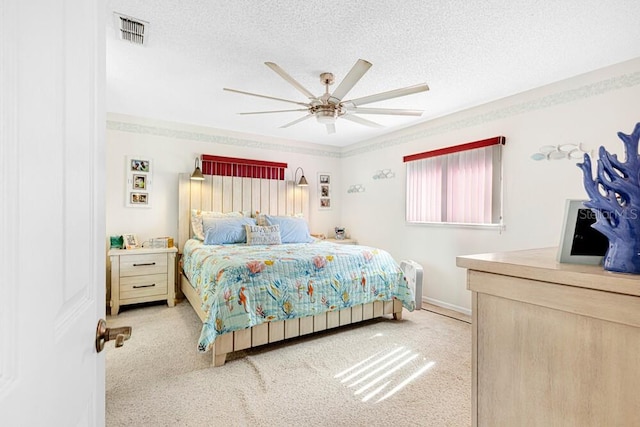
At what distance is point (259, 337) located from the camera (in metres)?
2.46

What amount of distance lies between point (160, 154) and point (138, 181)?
45 cm

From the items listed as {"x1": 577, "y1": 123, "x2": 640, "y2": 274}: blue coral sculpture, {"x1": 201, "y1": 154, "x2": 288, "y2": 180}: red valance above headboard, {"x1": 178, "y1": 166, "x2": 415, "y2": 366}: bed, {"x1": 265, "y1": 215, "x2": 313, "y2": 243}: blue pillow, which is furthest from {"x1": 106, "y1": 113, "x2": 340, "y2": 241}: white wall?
{"x1": 577, "y1": 123, "x2": 640, "y2": 274}: blue coral sculpture

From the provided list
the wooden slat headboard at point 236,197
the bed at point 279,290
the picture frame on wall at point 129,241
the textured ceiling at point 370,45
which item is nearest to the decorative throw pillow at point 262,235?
the bed at point 279,290

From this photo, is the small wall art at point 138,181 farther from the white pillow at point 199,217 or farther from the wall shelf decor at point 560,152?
the wall shelf decor at point 560,152

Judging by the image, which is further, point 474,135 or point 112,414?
point 474,135

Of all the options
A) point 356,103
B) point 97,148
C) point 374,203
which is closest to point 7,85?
point 97,148

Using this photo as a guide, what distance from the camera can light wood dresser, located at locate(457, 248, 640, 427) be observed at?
0.60 m

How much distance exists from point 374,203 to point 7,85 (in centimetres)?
468

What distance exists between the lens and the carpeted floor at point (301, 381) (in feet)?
5.66

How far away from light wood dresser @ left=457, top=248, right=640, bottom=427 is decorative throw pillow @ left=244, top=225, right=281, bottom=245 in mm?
2988

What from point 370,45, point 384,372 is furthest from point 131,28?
point 384,372

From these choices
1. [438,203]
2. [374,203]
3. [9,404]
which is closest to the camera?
[9,404]

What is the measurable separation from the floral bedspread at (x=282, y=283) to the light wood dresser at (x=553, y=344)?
1.79m

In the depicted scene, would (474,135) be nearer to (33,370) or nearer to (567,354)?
(567,354)
